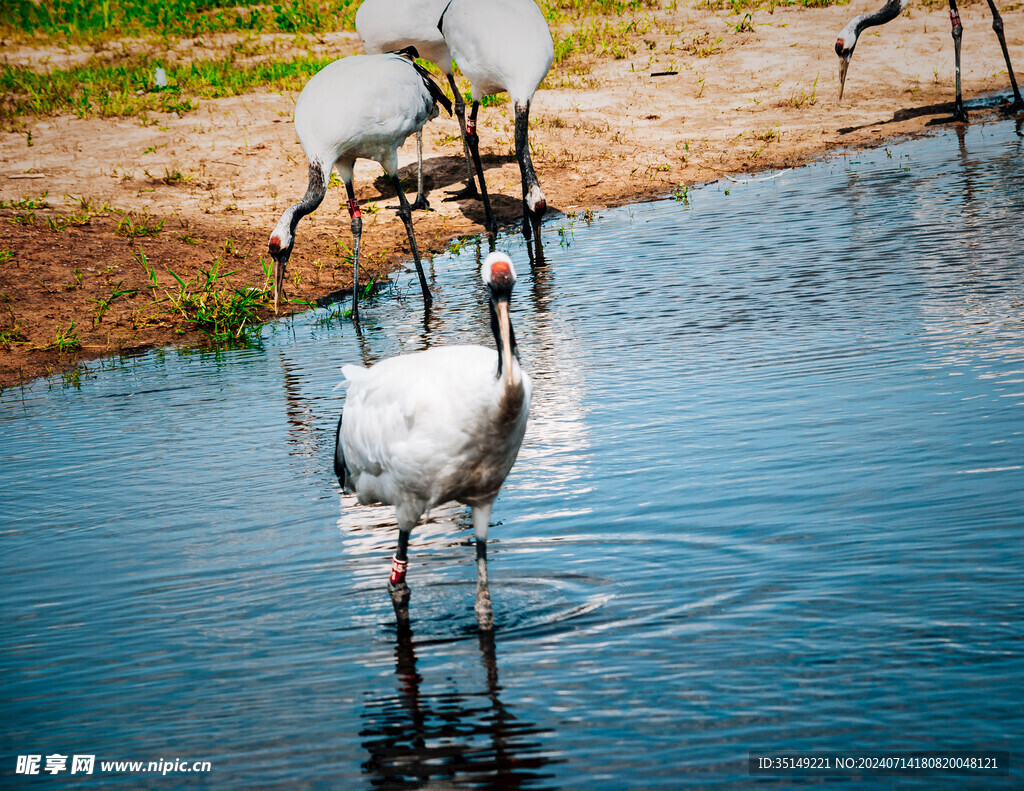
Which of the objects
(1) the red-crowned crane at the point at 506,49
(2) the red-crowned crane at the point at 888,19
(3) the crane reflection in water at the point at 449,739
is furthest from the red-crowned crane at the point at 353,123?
(2) the red-crowned crane at the point at 888,19

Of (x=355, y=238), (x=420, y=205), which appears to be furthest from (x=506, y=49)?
(x=355, y=238)

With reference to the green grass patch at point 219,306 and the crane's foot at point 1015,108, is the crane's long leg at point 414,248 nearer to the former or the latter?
the green grass patch at point 219,306

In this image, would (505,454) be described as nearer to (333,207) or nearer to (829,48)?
(333,207)

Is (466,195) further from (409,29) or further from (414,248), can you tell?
(414,248)

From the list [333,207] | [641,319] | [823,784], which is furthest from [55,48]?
[823,784]

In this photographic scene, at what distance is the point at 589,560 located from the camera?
155 inches

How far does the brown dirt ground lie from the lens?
8852mm

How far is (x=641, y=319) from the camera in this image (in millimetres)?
6973

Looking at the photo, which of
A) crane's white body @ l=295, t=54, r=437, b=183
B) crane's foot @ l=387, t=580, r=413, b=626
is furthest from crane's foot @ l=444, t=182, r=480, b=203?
crane's foot @ l=387, t=580, r=413, b=626

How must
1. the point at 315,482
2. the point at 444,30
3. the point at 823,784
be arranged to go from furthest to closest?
the point at 444,30 < the point at 315,482 < the point at 823,784

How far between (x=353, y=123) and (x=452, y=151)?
409 centimetres

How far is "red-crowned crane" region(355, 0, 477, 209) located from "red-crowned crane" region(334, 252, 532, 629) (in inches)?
299

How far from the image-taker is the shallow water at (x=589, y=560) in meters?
2.98

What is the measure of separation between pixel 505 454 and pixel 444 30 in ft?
26.4
